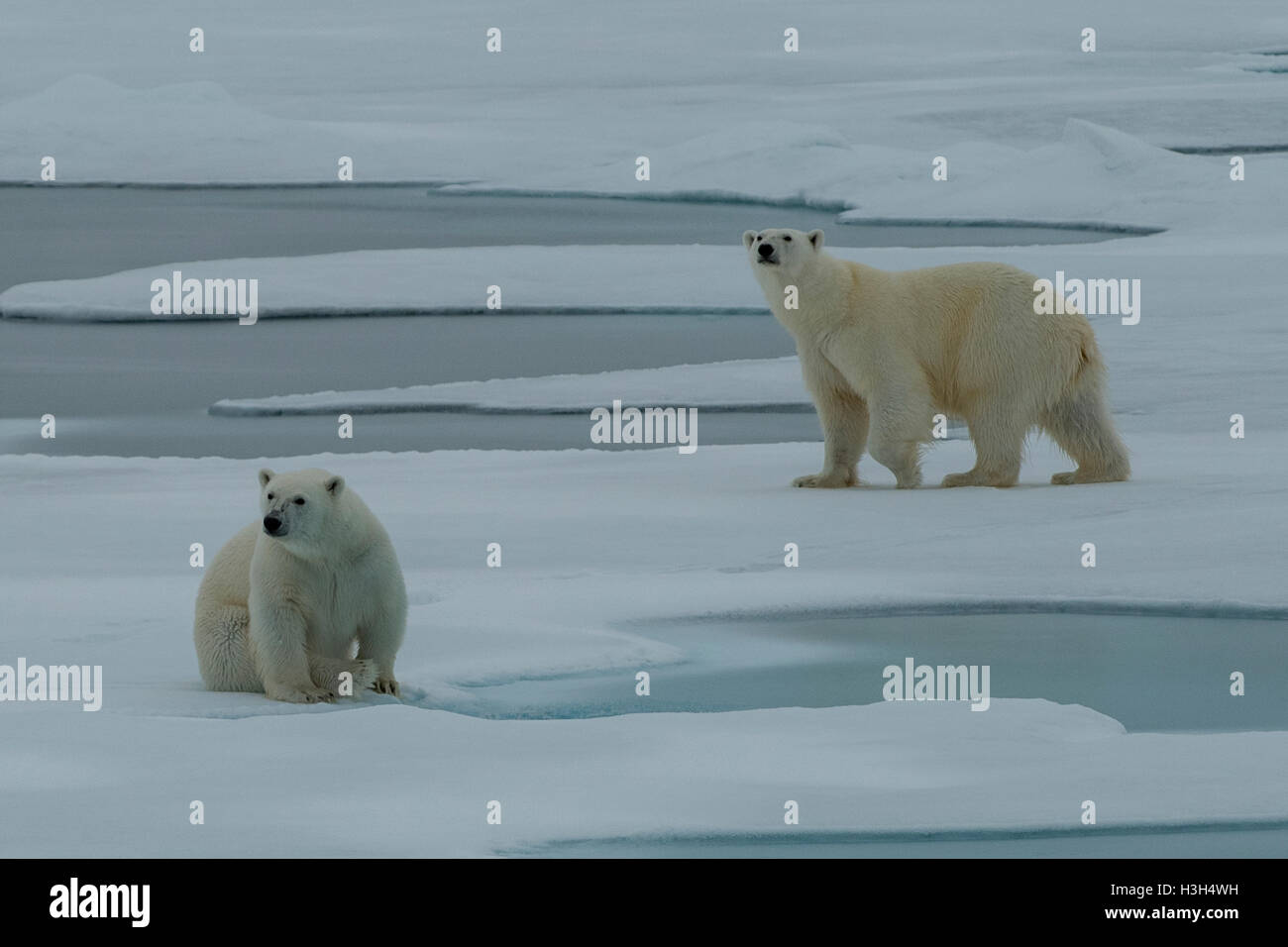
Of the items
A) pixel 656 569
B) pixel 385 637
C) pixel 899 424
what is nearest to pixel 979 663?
pixel 656 569

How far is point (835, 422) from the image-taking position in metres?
6.96

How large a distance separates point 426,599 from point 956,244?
1211 cm

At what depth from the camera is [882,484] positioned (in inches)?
284

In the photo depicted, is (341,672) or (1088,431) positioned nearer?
(341,672)

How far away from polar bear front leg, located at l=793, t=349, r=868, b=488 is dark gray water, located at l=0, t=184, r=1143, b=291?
10290 millimetres

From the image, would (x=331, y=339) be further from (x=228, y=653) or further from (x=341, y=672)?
(x=341, y=672)

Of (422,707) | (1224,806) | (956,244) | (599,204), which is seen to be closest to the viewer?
(1224,806)

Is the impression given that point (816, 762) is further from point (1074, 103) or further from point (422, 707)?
point (1074, 103)

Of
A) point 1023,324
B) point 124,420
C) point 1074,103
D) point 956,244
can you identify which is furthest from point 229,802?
point 1074,103

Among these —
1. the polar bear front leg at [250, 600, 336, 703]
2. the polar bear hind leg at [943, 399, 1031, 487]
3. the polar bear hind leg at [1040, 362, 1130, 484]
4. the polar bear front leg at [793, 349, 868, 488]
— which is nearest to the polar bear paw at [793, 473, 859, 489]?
the polar bear front leg at [793, 349, 868, 488]

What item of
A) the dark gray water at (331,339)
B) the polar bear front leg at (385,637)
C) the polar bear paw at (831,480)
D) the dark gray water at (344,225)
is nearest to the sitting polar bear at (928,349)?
the polar bear paw at (831,480)

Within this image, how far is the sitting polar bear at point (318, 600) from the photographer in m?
4.14

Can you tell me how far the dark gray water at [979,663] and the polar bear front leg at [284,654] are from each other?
1.09 ft

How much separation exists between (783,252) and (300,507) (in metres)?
2.88
